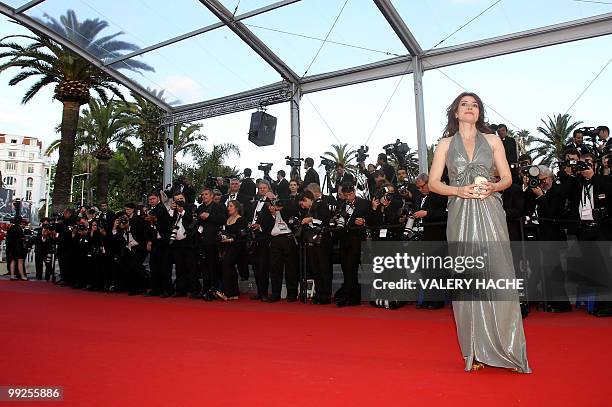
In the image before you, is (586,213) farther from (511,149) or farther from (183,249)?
(183,249)

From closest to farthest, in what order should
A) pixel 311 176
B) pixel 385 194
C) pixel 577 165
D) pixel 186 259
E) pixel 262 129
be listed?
pixel 577 165 → pixel 385 194 → pixel 186 259 → pixel 311 176 → pixel 262 129

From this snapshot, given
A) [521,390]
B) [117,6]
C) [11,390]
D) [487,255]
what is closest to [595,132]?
[487,255]

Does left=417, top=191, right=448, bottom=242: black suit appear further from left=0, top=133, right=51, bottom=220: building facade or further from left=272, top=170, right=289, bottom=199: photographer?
left=0, top=133, right=51, bottom=220: building facade

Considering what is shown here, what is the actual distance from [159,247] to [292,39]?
5965mm

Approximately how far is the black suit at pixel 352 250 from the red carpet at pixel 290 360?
118cm

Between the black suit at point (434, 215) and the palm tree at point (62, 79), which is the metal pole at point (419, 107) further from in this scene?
the palm tree at point (62, 79)

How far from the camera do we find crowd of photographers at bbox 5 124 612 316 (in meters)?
6.20

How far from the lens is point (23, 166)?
8600 cm

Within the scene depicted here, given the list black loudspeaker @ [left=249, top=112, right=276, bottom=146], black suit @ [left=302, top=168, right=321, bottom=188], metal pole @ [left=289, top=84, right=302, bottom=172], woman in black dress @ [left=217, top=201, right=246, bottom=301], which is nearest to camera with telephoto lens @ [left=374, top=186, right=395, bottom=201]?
woman in black dress @ [left=217, top=201, right=246, bottom=301]

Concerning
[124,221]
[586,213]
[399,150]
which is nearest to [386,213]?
[399,150]

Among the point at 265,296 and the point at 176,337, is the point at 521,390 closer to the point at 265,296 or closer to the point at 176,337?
the point at 176,337

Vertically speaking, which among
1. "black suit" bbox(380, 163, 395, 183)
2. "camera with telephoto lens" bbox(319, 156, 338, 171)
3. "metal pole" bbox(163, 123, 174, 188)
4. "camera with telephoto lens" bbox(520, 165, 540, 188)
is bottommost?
"camera with telephoto lens" bbox(520, 165, 540, 188)

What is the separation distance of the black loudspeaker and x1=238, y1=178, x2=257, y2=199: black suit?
108 inches

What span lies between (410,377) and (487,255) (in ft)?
3.00
